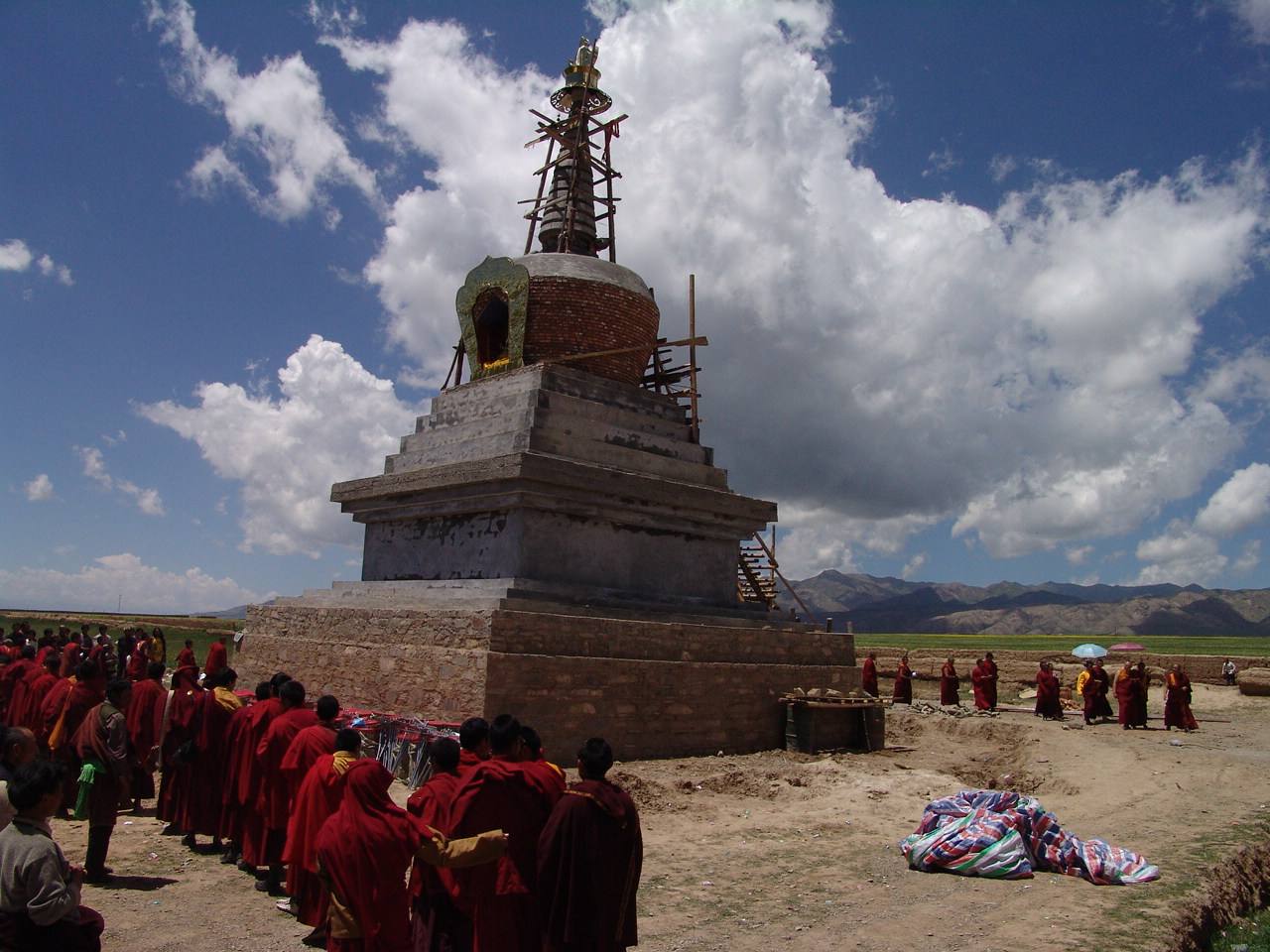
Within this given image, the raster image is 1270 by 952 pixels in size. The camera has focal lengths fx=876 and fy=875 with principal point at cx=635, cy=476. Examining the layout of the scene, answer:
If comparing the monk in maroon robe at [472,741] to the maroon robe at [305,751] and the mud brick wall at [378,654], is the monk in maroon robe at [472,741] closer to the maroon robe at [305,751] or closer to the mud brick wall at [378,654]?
the maroon robe at [305,751]

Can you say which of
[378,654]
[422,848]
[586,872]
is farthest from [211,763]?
[586,872]

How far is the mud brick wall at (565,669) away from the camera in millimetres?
9844

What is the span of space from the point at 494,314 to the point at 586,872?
39.5 feet

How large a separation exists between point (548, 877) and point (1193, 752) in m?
13.5

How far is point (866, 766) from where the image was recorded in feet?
38.5

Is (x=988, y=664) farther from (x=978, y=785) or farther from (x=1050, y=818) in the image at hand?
(x=1050, y=818)

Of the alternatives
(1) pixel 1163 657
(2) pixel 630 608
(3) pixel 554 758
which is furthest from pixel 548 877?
(1) pixel 1163 657

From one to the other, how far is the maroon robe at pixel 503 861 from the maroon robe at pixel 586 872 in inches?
6.8

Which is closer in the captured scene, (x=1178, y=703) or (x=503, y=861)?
(x=503, y=861)

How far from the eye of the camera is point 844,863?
7512mm

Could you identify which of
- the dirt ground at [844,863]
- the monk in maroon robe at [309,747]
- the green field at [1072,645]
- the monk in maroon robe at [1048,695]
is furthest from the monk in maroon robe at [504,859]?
the green field at [1072,645]

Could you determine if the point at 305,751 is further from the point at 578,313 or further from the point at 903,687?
the point at 903,687

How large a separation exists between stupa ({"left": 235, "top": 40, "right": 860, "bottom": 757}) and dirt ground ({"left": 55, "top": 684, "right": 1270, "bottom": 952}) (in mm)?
1190

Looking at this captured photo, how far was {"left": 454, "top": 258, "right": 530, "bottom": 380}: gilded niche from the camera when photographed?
14.0 metres
